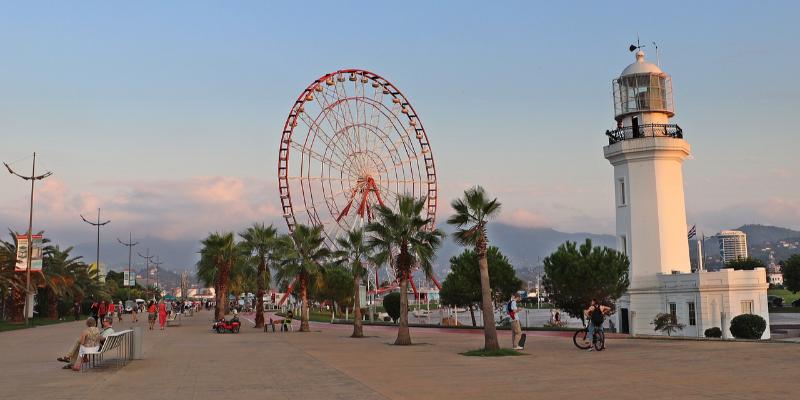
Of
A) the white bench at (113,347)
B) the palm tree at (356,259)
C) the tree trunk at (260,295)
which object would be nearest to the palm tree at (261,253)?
the tree trunk at (260,295)

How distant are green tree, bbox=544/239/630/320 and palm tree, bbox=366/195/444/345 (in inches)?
422

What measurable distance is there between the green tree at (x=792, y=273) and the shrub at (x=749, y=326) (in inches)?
2909

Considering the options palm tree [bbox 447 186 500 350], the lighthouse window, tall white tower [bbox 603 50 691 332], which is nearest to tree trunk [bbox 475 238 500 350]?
palm tree [bbox 447 186 500 350]

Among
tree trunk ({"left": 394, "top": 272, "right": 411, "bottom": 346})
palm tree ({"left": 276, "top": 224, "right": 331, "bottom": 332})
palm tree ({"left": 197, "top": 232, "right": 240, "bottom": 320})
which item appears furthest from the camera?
palm tree ({"left": 197, "top": 232, "right": 240, "bottom": 320})

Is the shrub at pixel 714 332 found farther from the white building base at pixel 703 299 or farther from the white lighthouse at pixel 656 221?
the white lighthouse at pixel 656 221

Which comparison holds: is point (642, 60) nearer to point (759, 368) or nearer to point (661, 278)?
point (661, 278)

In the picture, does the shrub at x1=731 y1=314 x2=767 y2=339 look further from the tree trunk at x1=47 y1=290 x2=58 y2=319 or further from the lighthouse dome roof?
the tree trunk at x1=47 y1=290 x2=58 y2=319

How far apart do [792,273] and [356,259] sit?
80.5 m

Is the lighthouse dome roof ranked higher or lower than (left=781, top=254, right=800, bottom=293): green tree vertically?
higher

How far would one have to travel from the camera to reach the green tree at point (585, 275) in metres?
38.7

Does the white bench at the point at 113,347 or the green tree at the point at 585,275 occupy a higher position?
the green tree at the point at 585,275

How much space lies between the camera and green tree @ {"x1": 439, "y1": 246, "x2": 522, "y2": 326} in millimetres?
57125

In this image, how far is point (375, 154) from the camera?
59.3m

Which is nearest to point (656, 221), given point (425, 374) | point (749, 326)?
point (749, 326)
